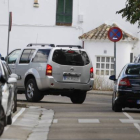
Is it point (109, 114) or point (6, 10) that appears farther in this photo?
point (6, 10)

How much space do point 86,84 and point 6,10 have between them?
20132mm

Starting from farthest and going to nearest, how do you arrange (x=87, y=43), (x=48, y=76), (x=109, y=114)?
(x=87, y=43) < (x=48, y=76) < (x=109, y=114)

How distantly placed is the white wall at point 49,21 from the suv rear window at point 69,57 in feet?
63.7

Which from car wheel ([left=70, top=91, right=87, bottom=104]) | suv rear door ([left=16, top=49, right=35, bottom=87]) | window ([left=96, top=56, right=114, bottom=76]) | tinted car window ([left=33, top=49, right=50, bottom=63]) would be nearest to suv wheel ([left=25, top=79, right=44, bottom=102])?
suv rear door ([left=16, top=49, right=35, bottom=87])

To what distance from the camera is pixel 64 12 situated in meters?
45.2

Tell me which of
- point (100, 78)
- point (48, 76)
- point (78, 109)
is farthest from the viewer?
point (100, 78)

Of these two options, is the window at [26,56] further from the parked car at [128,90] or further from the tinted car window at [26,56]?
the parked car at [128,90]

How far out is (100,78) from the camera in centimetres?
3888

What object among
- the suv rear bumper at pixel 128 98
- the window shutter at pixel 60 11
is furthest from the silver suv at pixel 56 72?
the window shutter at pixel 60 11

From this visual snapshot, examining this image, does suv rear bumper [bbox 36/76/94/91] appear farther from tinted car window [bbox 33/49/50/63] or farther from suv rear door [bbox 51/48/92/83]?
tinted car window [bbox 33/49/50/63]

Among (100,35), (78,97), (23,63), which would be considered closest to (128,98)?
(78,97)

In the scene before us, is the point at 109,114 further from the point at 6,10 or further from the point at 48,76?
the point at 6,10

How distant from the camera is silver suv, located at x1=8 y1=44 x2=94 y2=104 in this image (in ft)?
84.1

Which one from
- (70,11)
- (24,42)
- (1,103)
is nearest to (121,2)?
(70,11)
